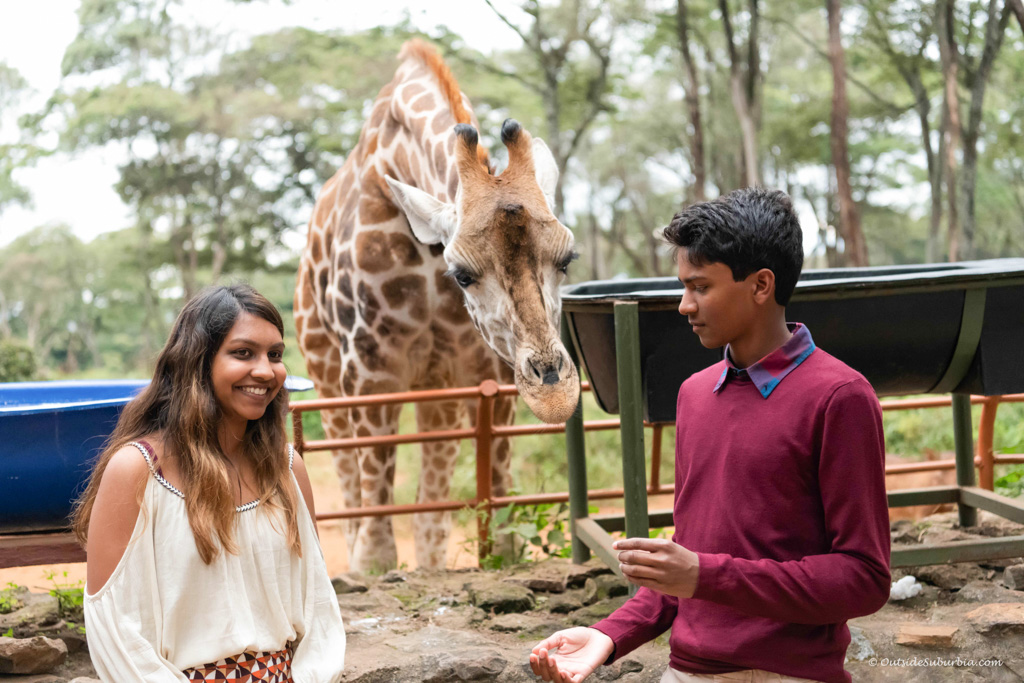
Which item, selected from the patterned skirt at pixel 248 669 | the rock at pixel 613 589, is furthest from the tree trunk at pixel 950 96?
the patterned skirt at pixel 248 669

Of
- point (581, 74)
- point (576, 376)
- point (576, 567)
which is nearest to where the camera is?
point (576, 376)

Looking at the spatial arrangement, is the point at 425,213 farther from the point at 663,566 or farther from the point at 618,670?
the point at 663,566

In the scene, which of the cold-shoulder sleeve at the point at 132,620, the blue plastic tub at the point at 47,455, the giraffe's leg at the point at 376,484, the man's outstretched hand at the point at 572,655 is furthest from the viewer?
the giraffe's leg at the point at 376,484

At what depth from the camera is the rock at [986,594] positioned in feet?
11.5

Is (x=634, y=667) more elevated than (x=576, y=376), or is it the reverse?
(x=576, y=376)

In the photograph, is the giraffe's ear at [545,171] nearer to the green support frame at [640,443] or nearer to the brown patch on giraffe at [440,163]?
the brown patch on giraffe at [440,163]

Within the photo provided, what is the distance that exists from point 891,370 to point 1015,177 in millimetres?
20814

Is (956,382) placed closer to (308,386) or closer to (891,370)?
(891,370)

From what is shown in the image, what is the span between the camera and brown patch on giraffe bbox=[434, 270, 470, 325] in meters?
4.66

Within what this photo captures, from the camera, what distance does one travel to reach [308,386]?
10.1ft

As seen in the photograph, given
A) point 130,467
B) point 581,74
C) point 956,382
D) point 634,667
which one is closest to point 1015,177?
point 581,74

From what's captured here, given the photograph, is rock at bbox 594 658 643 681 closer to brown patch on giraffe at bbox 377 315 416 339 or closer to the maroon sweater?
the maroon sweater

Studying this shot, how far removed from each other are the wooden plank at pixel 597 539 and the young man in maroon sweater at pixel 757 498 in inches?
67.8

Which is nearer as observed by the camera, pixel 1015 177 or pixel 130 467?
pixel 130 467
